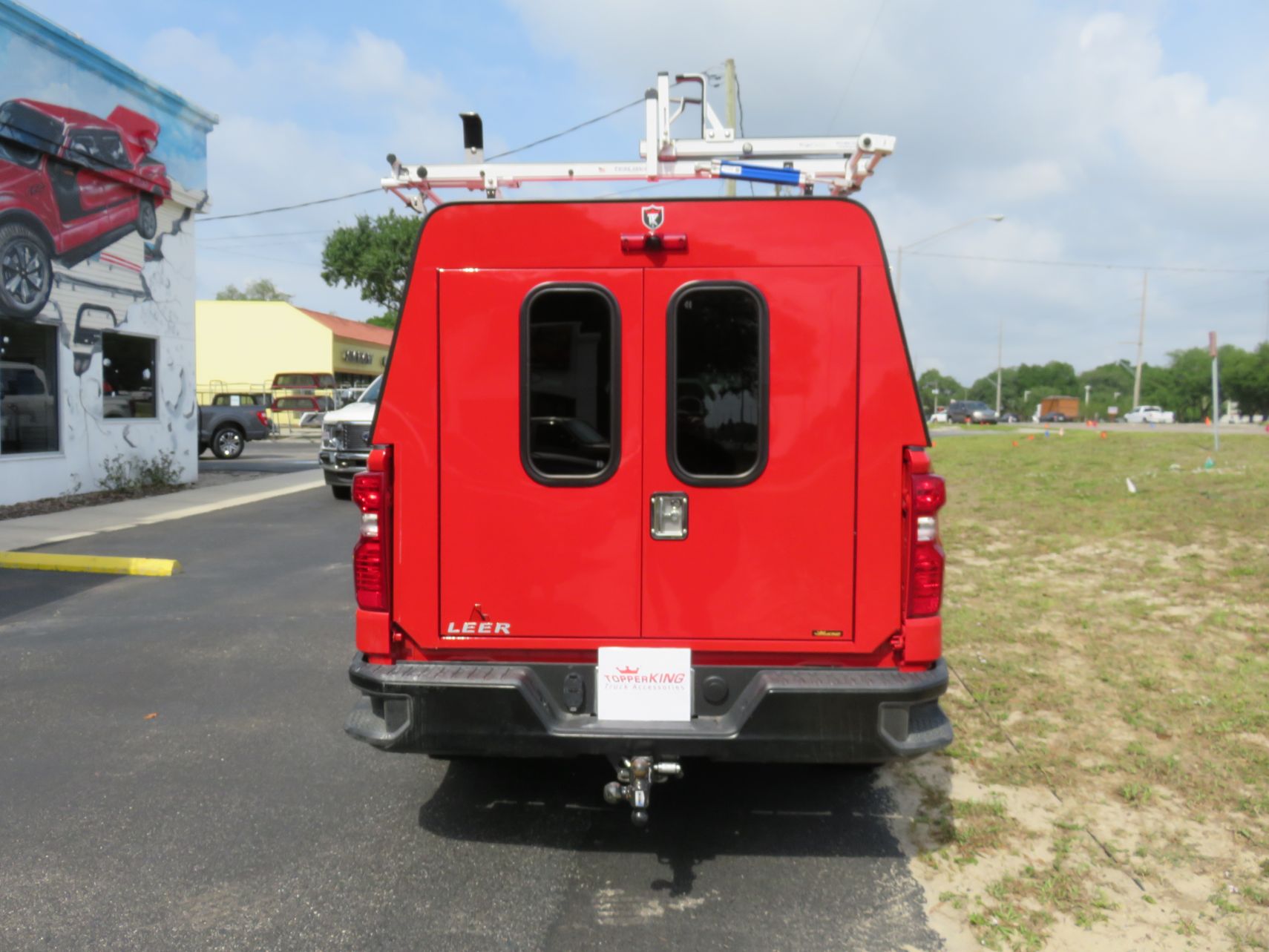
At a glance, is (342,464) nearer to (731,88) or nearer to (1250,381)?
(731,88)

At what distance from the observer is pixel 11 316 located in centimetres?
1323

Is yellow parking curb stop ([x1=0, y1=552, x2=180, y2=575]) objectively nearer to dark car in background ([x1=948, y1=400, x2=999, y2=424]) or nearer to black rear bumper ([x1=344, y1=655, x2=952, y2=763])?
black rear bumper ([x1=344, y1=655, x2=952, y2=763])

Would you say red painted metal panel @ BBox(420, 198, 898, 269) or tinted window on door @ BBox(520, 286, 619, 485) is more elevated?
red painted metal panel @ BBox(420, 198, 898, 269)

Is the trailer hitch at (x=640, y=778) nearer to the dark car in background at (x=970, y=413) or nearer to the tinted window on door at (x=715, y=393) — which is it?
the tinted window on door at (x=715, y=393)

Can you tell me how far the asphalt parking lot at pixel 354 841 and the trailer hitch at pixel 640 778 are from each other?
34 centimetres

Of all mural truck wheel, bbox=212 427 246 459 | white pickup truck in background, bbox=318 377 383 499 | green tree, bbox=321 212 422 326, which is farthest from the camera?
green tree, bbox=321 212 422 326

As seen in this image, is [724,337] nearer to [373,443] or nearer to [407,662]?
[373,443]

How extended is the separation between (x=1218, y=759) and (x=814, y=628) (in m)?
2.54

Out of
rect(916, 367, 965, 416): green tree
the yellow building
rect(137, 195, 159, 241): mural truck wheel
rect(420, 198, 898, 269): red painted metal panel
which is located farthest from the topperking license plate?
rect(916, 367, 965, 416): green tree

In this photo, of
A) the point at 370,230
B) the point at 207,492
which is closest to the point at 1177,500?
the point at 207,492

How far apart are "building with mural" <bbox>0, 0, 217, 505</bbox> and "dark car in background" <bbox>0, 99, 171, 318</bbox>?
0.02 m

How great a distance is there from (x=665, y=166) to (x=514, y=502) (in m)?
1.71

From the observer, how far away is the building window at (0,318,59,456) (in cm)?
1335

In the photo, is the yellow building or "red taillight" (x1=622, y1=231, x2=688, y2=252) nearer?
"red taillight" (x1=622, y1=231, x2=688, y2=252)
